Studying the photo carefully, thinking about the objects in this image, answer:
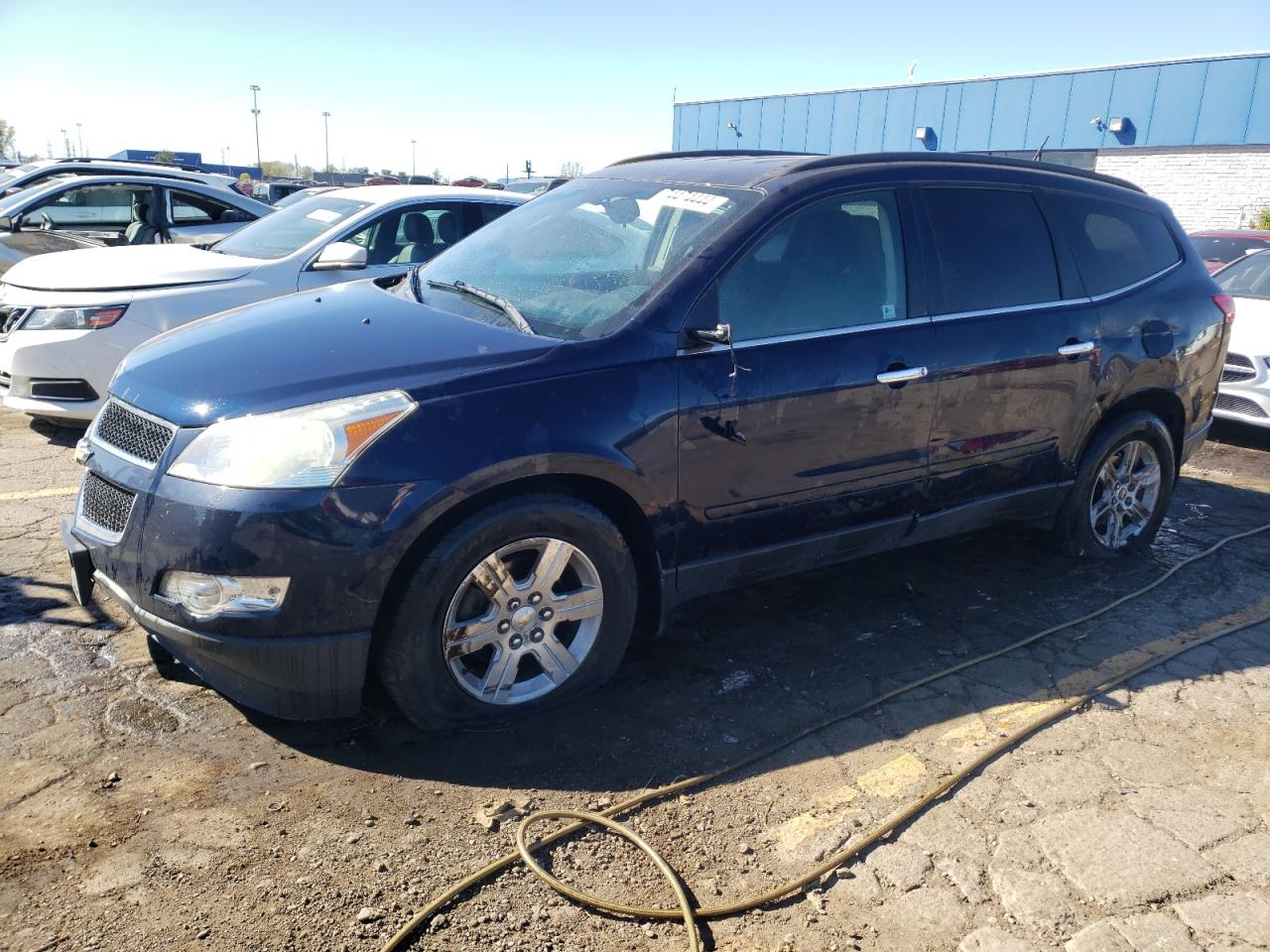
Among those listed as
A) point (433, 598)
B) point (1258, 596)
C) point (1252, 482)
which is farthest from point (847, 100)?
point (433, 598)

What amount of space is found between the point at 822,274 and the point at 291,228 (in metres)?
4.79

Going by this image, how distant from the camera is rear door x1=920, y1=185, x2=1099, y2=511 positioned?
3.90 metres

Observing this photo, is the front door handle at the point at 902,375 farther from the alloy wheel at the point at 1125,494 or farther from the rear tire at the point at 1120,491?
the alloy wheel at the point at 1125,494

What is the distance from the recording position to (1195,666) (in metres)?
3.81

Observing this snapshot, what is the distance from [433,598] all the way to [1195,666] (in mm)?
2991

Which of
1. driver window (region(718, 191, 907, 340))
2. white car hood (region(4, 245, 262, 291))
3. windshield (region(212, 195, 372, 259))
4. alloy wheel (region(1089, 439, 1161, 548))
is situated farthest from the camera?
windshield (region(212, 195, 372, 259))

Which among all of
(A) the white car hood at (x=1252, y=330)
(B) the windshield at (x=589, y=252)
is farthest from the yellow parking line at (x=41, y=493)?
(A) the white car hood at (x=1252, y=330)

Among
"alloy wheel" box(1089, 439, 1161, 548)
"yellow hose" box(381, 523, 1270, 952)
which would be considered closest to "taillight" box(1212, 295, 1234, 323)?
"alloy wheel" box(1089, 439, 1161, 548)

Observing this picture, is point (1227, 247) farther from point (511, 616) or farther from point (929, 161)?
point (511, 616)

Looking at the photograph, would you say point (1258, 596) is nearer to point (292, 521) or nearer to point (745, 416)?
point (745, 416)

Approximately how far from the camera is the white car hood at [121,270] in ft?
20.0

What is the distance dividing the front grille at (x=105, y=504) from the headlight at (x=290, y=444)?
263mm

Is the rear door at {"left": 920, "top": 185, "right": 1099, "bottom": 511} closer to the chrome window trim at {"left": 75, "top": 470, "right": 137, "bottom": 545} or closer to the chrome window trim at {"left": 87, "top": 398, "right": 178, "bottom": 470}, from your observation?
the chrome window trim at {"left": 87, "top": 398, "right": 178, "bottom": 470}

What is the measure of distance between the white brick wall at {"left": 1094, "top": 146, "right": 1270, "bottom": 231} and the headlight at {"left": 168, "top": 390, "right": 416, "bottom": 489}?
2462 centimetres
